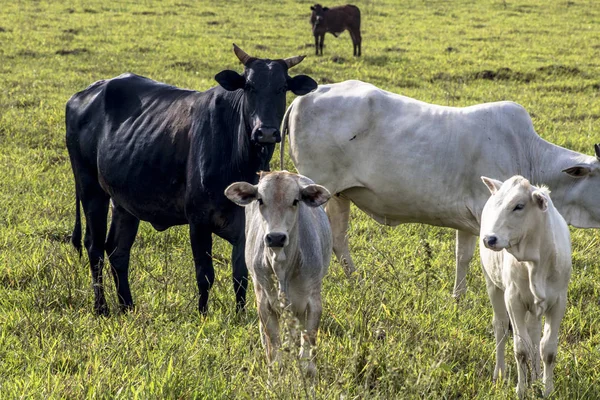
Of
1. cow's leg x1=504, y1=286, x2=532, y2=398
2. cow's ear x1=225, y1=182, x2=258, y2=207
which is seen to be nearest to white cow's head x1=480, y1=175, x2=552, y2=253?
cow's leg x1=504, y1=286, x2=532, y2=398

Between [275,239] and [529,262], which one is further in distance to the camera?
[529,262]

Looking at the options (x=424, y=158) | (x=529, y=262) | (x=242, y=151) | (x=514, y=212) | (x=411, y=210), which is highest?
(x=514, y=212)

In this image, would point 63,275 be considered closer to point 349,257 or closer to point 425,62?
point 349,257

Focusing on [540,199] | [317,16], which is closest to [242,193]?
[540,199]

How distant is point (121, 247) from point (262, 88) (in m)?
1.64

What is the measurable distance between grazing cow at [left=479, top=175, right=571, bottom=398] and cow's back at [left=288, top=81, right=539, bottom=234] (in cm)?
181

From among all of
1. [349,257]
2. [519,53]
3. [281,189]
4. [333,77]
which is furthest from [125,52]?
[281,189]

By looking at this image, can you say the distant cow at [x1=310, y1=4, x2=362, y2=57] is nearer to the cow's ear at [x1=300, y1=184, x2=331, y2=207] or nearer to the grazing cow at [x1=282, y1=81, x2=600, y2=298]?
the grazing cow at [x1=282, y1=81, x2=600, y2=298]

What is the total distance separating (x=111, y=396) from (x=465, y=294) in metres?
2.83

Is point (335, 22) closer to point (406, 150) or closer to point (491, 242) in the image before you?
point (406, 150)

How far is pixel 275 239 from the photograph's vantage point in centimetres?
378

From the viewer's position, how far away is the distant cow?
19344mm

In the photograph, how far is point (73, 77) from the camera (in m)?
14.4

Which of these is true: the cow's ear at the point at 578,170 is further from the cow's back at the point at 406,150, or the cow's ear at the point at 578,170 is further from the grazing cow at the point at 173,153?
the grazing cow at the point at 173,153
